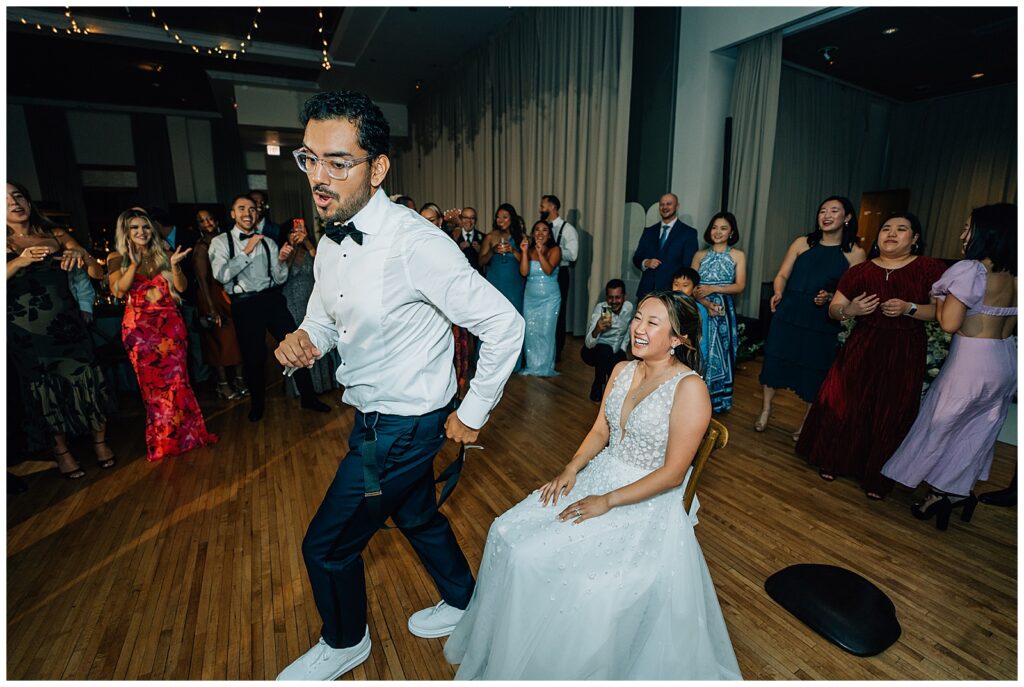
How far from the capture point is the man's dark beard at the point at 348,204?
1305 mm

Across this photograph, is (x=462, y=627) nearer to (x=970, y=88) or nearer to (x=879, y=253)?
(x=879, y=253)

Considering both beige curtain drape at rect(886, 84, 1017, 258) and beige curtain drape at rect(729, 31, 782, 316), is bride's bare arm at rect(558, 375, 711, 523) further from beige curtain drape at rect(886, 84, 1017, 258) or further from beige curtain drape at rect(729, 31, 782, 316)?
beige curtain drape at rect(886, 84, 1017, 258)

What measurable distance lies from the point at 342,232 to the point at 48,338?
2.49 metres

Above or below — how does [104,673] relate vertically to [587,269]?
below

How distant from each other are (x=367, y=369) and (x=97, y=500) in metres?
2.31

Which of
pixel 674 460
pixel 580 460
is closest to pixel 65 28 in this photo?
pixel 580 460

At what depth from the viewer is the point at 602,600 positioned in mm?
1312

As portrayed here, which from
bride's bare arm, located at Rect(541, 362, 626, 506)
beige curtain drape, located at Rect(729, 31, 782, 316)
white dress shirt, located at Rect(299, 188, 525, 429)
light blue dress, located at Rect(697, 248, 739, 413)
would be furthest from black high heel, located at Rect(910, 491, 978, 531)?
beige curtain drape, located at Rect(729, 31, 782, 316)

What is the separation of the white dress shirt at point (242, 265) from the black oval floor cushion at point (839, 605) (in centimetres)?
346

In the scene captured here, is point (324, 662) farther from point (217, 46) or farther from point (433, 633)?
point (217, 46)

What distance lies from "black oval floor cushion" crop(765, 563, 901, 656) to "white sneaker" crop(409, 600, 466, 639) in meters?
1.24

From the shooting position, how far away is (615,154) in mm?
5492

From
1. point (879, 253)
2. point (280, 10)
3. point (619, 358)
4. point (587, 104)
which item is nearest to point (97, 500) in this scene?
point (619, 358)

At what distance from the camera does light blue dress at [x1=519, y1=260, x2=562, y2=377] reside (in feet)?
15.8
